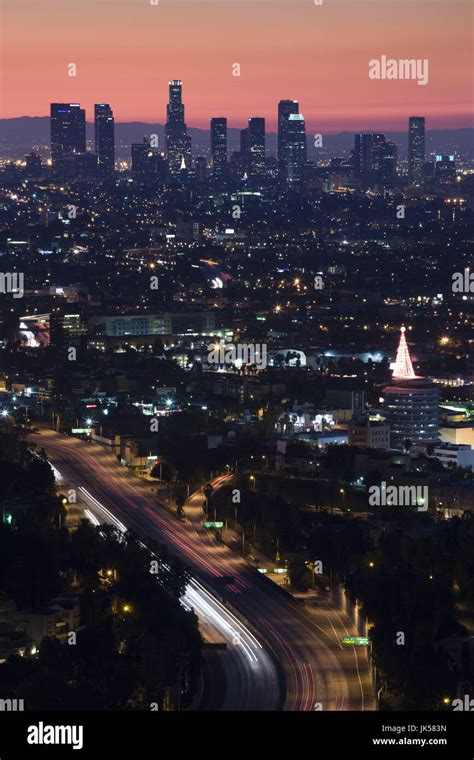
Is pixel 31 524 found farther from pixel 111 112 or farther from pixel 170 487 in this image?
pixel 111 112

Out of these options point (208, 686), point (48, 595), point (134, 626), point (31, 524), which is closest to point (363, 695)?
point (208, 686)

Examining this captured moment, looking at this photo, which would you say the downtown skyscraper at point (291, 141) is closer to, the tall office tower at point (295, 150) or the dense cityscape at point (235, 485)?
the tall office tower at point (295, 150)

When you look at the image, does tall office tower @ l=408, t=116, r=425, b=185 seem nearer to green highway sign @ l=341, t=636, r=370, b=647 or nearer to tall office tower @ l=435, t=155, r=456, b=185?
tall office tower @ l=435, t=155, r=456, b=185

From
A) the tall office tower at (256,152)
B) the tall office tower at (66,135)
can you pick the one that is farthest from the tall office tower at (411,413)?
the tall office tower at (256,152)

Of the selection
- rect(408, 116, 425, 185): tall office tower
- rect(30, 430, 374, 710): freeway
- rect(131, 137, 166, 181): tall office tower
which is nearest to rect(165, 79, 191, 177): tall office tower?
rect(131, 137, 166, 181): tall office tower

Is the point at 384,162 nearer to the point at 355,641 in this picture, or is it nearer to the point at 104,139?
the point at 104,139
